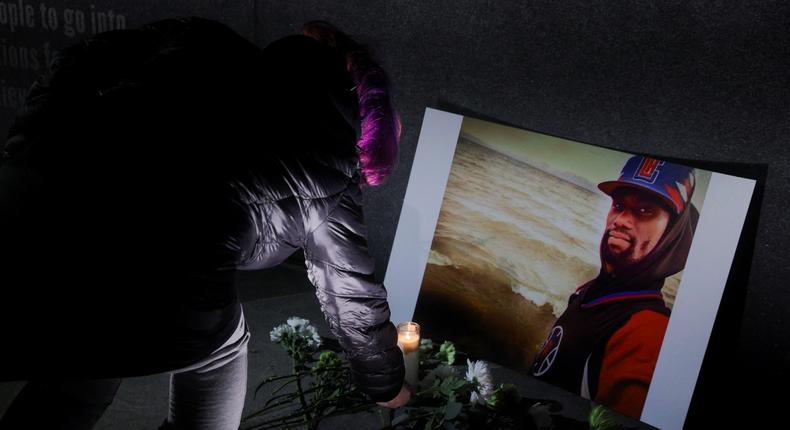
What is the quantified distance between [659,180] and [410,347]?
80 centimetres

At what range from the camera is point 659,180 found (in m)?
1.61

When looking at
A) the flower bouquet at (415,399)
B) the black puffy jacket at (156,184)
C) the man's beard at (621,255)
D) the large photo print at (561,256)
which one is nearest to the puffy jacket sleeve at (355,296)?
the black puffy jacket at (156,184)

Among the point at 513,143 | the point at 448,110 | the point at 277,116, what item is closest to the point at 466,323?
the point at 513,143

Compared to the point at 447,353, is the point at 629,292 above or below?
above

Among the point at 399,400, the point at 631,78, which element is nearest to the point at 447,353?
the point at 399,400

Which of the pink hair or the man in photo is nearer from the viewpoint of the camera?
the pink hair

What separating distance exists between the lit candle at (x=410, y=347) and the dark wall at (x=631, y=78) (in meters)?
0.74

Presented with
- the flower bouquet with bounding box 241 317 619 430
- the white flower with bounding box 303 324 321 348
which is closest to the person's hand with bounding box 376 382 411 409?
→ the flower bouquet with bounding box 241 317 619 430

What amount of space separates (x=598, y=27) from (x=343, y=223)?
101 centimetres

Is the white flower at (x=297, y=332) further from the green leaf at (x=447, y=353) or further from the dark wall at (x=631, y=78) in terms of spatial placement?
the dark wall at (x=631, y=78)

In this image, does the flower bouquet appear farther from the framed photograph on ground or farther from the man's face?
the man's face

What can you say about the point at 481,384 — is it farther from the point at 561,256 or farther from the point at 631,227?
the point at 631,227

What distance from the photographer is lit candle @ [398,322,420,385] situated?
1608 mm

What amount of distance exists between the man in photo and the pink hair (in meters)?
0.73
